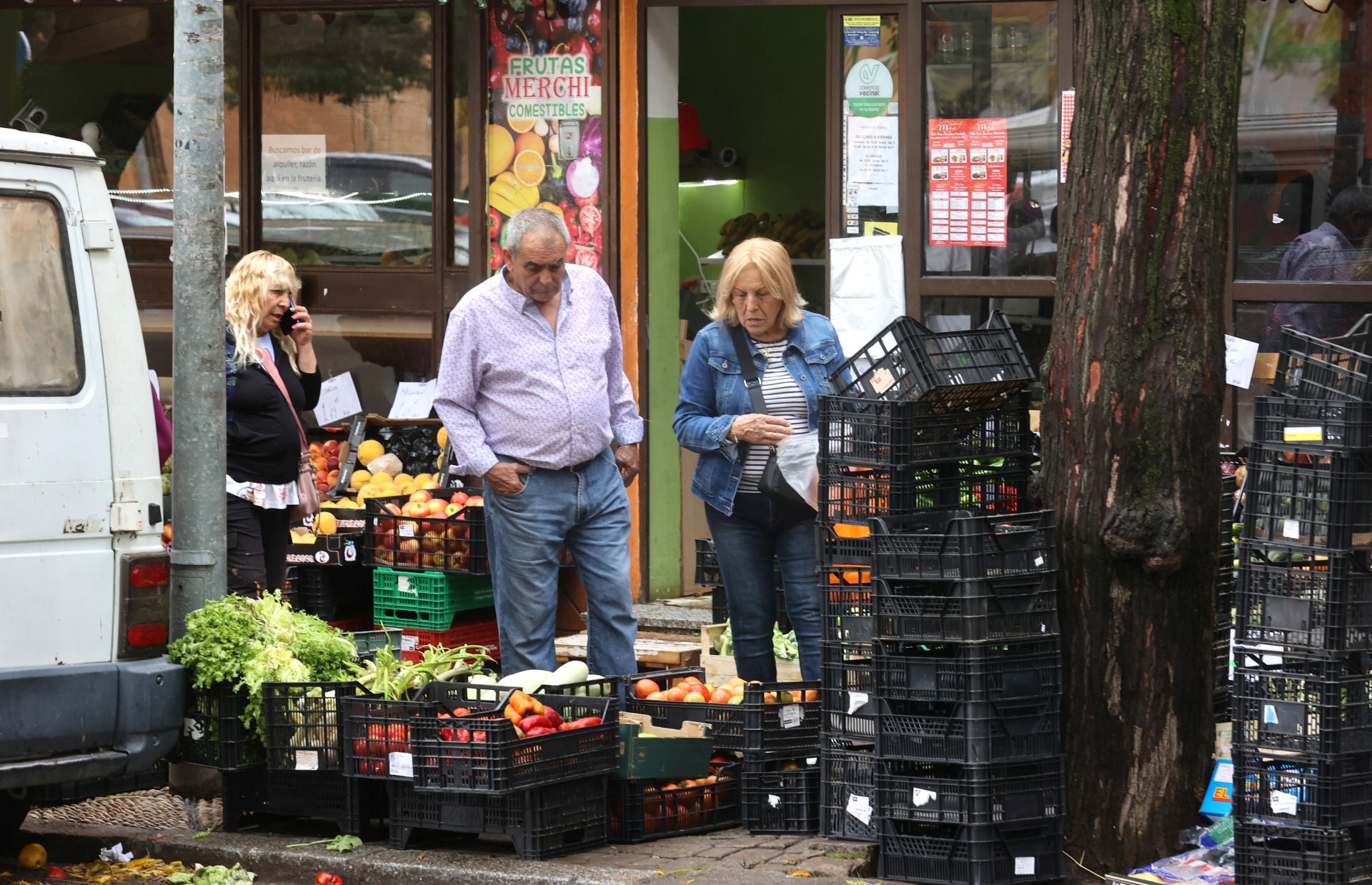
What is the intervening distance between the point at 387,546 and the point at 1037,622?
14.8 ft

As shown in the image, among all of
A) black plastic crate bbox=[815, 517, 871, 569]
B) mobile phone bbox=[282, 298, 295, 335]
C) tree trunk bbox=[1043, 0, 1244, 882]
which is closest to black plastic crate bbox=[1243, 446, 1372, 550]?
tree trunk bbox=[1043, 0, 1244, 882]

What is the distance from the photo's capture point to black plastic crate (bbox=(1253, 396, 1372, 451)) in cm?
519

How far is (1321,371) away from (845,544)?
1673 mm

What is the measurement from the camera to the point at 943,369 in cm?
608

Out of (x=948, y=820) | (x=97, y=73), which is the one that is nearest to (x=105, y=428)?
(x=948, y=820)

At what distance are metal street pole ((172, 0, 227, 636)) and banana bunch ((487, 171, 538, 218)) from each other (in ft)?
11.7

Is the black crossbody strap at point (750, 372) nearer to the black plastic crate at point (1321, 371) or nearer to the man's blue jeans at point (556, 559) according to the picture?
the man's blue jeans at point (556, 559)

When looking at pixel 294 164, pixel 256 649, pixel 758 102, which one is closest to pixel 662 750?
pixel 256 649

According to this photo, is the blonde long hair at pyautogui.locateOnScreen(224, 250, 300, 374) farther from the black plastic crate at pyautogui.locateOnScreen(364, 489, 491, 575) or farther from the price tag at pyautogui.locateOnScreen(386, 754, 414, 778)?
the price tag at pyautogui.locateOnScreen(386, 754, 414, 778)

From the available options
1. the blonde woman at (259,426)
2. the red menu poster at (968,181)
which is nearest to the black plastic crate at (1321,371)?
the blonde woman at (259,426)

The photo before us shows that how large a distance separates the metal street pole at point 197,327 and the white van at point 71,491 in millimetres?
639

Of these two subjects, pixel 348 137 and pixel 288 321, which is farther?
pixel 348 137

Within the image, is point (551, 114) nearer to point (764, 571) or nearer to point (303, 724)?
point (764, 571)

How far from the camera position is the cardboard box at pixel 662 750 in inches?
248
